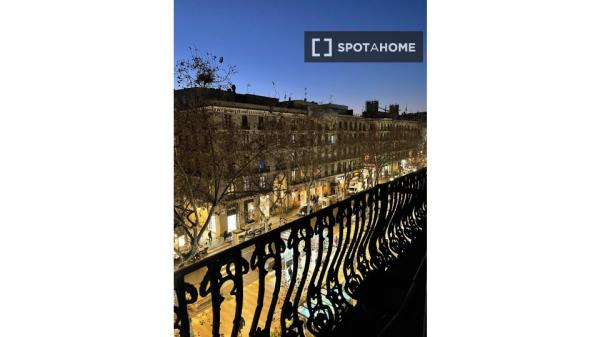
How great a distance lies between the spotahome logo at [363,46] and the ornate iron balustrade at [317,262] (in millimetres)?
766

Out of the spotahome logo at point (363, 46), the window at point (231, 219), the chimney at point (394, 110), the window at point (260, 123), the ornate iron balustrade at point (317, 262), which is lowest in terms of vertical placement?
the window at point (231, 219)

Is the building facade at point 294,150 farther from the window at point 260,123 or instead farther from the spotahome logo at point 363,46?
the spotahome logo at point 363,46

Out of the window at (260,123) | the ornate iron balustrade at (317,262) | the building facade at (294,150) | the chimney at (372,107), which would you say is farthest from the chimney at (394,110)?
the ornate iron balustrade at (317,262)

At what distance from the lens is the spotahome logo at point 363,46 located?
5.34 ft

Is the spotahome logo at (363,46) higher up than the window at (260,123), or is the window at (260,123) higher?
the window at (260,123)

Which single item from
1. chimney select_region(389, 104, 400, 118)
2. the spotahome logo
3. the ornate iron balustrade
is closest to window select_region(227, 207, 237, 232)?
chimney select_region(389, 104, 400, 118)

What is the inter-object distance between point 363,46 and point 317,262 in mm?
1154

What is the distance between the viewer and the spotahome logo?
1627mm

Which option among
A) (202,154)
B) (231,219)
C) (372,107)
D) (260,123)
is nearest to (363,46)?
(202,154)

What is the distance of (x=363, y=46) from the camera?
64.1 inches
